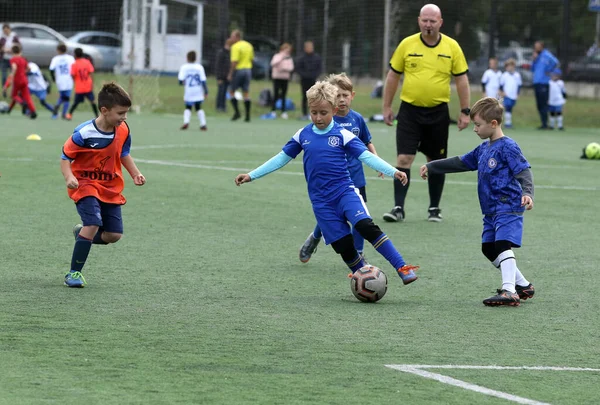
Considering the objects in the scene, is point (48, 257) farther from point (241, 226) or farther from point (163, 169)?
point (163, 169)

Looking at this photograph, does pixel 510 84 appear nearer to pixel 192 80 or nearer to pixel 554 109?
pixel 554 109

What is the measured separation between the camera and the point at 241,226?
11484 millimetres

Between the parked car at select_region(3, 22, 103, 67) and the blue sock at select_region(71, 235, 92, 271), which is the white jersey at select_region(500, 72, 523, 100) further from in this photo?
the blue sock at select_region(71, 235, 92, 271)

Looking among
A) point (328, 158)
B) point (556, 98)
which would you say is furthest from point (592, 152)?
A: point (328, 158)

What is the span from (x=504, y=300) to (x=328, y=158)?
1558mm

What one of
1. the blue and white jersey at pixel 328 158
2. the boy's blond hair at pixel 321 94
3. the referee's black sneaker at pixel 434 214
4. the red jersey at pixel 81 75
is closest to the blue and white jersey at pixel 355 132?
the blue and white jersey at pixel 328 158

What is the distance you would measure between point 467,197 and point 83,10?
3348 cm

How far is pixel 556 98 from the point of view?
1266 inches

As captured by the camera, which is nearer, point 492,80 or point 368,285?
point 368,285

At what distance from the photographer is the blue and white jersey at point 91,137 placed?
26.6 feet

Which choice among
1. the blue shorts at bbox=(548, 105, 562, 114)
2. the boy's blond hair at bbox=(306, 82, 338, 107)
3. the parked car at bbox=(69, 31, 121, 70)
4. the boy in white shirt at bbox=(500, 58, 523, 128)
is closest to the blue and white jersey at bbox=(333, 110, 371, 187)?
the boy's blond hair at bbox=(306, 82, 338, 107)

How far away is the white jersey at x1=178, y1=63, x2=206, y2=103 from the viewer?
90.8 feet

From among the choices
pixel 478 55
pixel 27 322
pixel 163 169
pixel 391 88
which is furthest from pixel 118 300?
pixel 478 55

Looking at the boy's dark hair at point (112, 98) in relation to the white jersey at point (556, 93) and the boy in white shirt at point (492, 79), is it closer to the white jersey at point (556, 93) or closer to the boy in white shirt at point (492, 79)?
the white jersey at point (556, 93)
